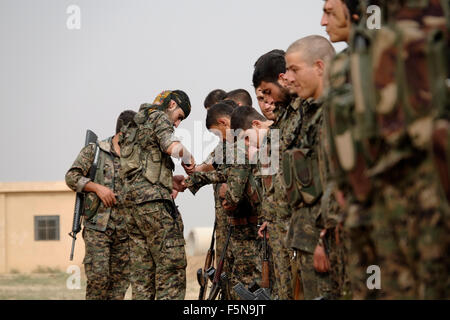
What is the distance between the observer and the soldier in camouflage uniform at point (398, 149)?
2.63 m

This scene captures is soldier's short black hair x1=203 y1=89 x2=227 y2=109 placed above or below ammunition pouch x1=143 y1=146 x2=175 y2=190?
above

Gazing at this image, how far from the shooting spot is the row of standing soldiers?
266 centimetres

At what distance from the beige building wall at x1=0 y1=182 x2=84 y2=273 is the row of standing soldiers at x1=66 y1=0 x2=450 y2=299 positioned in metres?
12.7

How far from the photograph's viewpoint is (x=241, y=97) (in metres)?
8.99

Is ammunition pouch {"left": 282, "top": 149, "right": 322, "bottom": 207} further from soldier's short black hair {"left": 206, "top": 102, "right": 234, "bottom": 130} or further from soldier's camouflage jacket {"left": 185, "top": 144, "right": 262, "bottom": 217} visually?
soldier's short black hair {"left": 206, "top": 102, "right": 234, "bottom": 130}

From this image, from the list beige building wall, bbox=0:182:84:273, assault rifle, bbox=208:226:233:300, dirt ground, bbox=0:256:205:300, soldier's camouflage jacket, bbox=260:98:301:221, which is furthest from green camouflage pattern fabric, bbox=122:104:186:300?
beige building wall, bbox=0:182:84:273

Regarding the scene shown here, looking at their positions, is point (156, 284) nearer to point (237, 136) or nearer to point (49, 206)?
point (237, 136)

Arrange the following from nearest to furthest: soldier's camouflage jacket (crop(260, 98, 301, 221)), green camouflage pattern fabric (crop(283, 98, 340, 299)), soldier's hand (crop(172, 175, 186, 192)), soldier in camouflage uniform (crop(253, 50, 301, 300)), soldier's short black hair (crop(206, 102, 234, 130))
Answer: green camouflage pattern fabric (crop(283, 98, 340, 299)) → soldier's camouflage jacket (crop(260, 98, 301, 221)) → soldier in camouflage uniform (crop(253, 50, 301, 300)) → soldier's hand (crop(172, 175, 186, 192)) → soldier's short black hair (crop(206, 102, 234, 130))

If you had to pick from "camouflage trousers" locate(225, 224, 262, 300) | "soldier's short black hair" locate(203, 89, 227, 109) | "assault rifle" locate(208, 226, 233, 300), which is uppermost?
"soldier's short black hair" locate(203, 89, 227, 109)

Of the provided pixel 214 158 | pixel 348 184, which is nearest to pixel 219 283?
pixel 214 158

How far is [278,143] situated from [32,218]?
1649 cm

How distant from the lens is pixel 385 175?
9.11 ft
